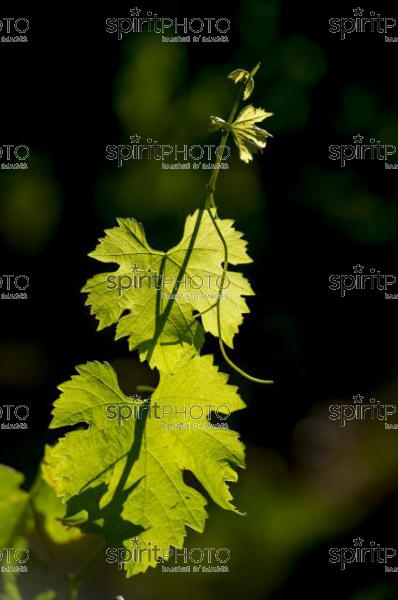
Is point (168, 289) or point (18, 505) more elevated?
point (168, 289)

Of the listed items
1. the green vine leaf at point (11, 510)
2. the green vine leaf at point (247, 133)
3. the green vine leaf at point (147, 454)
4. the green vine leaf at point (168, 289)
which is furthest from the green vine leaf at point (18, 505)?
the green vine leaf at point (247, 133)

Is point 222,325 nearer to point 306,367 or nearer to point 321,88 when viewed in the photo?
point 306,367

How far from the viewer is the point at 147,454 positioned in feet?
3.80

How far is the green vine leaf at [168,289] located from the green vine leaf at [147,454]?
0.19 ft

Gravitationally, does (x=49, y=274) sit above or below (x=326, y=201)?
below

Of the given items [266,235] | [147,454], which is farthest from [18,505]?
[266,235]

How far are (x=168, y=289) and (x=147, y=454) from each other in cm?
27

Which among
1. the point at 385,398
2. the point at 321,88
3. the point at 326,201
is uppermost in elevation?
the point at 321,88

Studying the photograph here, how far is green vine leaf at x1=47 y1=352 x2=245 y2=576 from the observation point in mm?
1080

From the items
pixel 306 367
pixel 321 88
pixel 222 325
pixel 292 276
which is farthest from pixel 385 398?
pixel 222 325

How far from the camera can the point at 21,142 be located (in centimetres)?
326

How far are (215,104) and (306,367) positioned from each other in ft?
4.27

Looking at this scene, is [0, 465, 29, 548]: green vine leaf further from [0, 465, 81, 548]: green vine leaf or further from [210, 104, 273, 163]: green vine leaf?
[210, 104, 273, 163]: green vine leaf

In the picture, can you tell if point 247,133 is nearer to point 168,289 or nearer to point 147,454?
point 168,289
